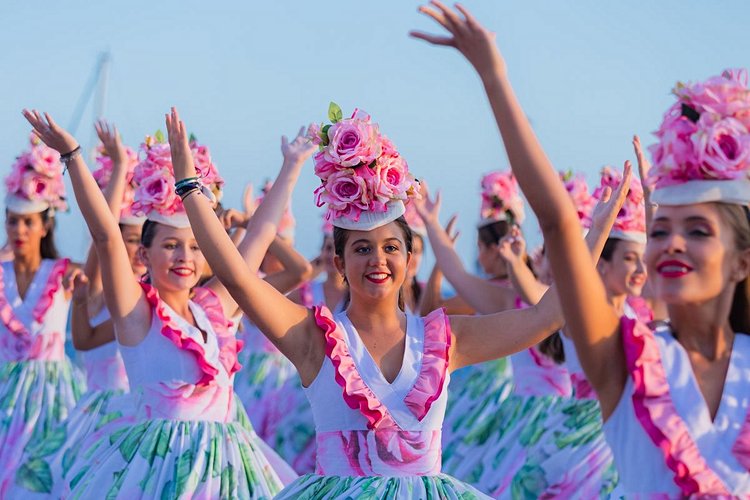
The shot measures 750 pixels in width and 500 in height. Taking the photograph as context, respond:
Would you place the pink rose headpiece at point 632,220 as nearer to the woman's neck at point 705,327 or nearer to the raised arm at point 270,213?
the raised arm at point 270,213

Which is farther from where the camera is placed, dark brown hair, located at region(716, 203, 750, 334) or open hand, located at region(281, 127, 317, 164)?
open hand, located at region(281, 127, 317, 164)

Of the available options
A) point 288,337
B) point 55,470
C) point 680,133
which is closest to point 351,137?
point 288,337

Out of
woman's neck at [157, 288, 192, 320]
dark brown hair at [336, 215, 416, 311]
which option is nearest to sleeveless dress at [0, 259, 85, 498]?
woman's neck at [157, 288, 192, 320]

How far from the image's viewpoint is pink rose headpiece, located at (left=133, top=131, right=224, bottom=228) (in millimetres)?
4980

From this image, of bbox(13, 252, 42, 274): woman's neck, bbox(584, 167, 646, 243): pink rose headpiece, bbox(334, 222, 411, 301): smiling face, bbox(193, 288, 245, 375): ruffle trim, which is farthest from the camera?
bbox(13, 252, 42, 274): woman's neck

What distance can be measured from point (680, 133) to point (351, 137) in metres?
1.44

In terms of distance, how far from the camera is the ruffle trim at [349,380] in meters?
3.59

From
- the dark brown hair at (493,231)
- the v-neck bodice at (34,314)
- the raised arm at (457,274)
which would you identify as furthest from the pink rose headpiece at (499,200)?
the v-neck bodice at (34,314)

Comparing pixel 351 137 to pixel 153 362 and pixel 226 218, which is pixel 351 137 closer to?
pixel 153 362

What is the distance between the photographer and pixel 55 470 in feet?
19.5

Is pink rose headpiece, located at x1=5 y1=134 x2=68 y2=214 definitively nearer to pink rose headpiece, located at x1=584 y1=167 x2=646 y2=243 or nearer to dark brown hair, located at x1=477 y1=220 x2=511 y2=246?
dark brown hair, located at x1=477 y1=220 x2=511 y2=246

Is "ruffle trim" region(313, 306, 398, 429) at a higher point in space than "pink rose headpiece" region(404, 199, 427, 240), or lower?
lower

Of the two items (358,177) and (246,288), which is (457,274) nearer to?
(358,177)

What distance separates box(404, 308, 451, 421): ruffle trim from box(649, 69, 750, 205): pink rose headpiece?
1225mm
